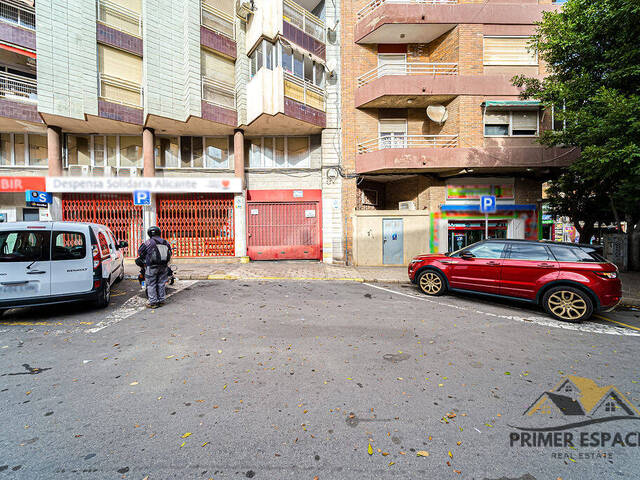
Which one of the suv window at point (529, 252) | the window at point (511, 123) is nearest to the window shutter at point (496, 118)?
the window at point (511, 123)

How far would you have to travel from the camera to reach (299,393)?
292cm

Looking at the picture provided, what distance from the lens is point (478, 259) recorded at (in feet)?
21.7

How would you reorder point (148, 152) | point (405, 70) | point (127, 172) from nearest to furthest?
point (148, 152)
point (127, 172)
point (405, 70)

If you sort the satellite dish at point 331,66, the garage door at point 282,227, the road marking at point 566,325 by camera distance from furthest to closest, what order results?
the garage door at point 282,227 → the satellite dish at point 331,66 → the road marking at point 566,325

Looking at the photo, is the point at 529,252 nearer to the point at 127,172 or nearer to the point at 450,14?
the point at 450,14

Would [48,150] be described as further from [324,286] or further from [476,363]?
[476,363]

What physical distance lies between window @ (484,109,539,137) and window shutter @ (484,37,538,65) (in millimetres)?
2319

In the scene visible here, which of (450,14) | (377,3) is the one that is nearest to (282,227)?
(377,3)

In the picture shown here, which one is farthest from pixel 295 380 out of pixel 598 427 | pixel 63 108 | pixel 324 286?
pixel 63 108

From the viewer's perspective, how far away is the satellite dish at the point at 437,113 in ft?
39.8

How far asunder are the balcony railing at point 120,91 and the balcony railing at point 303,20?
740 centimetres

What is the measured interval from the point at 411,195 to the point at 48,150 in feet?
54.8

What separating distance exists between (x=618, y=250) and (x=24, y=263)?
→ 18.6 meters

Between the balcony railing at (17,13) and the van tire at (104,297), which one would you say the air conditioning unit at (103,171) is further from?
the van tire at (104,297)
